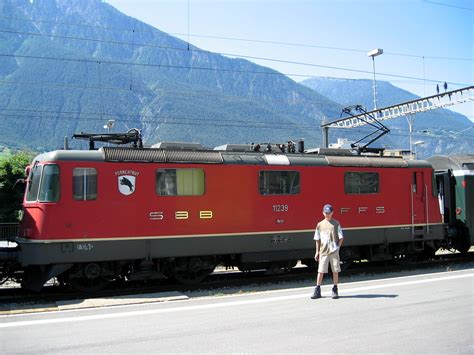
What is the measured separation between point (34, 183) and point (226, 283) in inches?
197

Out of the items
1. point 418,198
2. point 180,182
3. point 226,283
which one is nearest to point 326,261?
point 226,283

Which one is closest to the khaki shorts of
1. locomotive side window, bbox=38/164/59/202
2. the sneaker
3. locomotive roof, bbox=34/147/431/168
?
the sneaker

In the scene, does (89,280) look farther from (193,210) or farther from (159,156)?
(159,156)

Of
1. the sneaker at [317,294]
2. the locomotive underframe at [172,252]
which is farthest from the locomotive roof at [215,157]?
the sneaker at [317,294]

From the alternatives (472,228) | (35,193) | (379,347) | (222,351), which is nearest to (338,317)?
(379,347)

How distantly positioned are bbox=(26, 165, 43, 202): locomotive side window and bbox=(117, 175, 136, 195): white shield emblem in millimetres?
1692

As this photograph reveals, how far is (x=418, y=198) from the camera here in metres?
15.9

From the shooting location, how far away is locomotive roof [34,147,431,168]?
11164 mm

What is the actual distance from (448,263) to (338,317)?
9.41m

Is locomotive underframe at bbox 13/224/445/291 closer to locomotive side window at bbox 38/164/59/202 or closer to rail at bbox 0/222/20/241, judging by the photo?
locomotive side window at bbox 38/164/59/202

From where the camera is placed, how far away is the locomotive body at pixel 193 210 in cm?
1082

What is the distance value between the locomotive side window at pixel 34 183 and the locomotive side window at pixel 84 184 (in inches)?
31.0

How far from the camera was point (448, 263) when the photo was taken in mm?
16078

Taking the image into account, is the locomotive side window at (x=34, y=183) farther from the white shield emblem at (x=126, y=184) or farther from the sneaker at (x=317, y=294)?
the sneaker at (x=317, y=294)
